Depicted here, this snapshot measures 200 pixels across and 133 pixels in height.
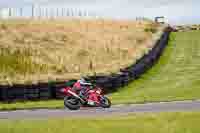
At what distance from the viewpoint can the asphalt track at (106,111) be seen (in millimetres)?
17297

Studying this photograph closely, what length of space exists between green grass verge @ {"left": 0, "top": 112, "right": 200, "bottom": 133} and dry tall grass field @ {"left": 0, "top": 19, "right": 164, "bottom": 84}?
12.2 meters

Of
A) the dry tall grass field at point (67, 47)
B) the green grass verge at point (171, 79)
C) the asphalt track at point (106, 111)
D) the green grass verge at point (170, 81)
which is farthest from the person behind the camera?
the dry tall grass field at point (67, 47)

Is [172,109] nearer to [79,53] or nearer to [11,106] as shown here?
[11,106]

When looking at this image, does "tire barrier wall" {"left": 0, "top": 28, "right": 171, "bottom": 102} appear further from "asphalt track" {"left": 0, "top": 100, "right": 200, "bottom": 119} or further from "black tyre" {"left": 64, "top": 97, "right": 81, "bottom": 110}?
"black tyre" {"left": 64, "top": 97, "right": 81, "bottom": 110}

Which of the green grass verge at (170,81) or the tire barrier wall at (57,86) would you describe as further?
the tire barrier wall at (57,86)

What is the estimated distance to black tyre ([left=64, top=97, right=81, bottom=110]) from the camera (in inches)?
769

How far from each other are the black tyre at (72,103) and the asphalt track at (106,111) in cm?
24

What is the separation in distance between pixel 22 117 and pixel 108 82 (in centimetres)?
1109

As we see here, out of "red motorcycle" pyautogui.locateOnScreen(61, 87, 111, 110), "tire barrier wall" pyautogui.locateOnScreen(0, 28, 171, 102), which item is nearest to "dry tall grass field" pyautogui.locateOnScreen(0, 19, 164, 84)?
"tire barrier wall" pyautogui.locateOnScreen(0, 28, 171, 102)

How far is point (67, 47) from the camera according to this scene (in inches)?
1879

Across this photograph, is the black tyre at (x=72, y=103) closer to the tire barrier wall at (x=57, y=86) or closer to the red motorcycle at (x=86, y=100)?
the red motorcycle at (x=86, y=100)

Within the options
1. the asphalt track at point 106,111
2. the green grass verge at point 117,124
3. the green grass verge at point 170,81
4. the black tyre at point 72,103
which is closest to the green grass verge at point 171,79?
the green grass verge at point 170,81

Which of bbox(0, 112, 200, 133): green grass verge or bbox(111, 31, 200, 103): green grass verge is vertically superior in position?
bbox(0, 112, 200, 133): green grass verge

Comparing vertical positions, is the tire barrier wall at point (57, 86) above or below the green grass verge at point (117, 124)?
below
